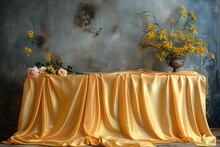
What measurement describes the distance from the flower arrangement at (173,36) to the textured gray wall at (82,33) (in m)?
0.10

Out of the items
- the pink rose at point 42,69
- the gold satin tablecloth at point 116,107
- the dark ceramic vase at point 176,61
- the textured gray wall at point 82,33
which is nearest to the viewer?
the gold satin tablecloth at point 116,107

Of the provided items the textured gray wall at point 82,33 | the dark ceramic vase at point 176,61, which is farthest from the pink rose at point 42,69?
the dark ceramic vase at point 176,61

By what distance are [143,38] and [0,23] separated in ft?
6.24

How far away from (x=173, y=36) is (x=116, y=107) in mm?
1207

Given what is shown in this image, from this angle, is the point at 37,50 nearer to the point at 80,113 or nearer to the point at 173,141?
the point at 80,113

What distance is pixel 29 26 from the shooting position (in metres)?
A: 3.67

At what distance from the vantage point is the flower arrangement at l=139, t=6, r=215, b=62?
3375mm

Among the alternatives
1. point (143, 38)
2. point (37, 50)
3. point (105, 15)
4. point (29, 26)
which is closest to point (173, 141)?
point (143, 38)

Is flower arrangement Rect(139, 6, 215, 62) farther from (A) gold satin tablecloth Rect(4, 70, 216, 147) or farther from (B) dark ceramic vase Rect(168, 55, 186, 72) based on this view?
(A) gold satin tablecloth Rect(4, 70, 216, 147)

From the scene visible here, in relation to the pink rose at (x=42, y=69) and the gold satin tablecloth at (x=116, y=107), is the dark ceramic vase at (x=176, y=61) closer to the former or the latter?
the gold satin tablecloth at (x=116, y=107)

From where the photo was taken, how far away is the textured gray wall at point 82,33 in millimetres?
3664

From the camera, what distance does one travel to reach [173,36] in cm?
349

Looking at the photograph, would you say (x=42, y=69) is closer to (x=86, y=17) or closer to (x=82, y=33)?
(x=82, y=33)

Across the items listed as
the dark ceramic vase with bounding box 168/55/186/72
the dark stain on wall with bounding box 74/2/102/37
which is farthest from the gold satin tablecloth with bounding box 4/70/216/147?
the dark stain on wall with bounding box 74/2/102/37
